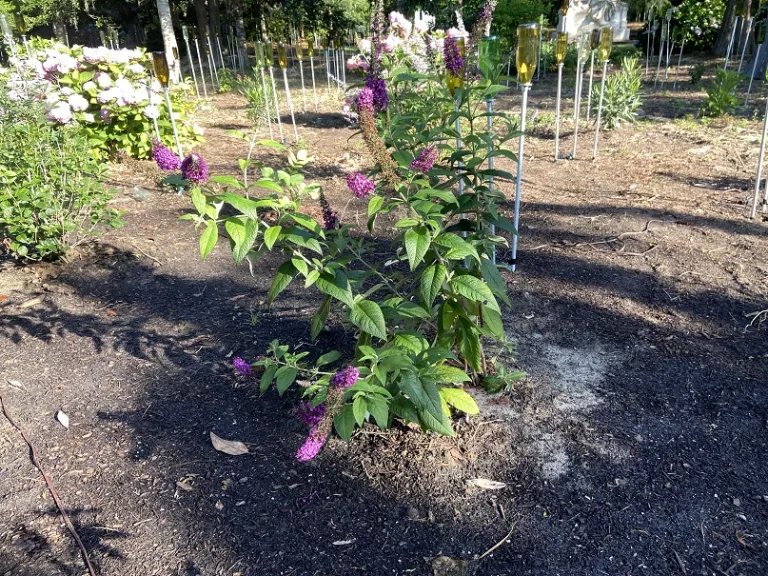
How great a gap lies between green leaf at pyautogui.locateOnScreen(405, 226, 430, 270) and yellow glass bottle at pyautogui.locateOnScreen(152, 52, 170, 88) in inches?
147

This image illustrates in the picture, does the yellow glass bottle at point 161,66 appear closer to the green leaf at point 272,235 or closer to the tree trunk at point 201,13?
the green leaf at point 272,235

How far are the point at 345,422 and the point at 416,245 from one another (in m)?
0.62

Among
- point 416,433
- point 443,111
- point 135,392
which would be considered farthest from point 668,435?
point 135,392

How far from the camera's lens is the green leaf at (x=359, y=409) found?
171cm

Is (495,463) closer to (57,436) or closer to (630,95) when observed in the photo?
(57,436)

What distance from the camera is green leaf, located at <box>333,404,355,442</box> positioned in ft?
5.99

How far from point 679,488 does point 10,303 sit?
12.1 feet

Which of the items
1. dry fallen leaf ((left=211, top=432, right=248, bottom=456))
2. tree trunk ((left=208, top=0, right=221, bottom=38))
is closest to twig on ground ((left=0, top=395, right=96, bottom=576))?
dry fallen leaf ((left=211, top=432, right=248, bottom=456))

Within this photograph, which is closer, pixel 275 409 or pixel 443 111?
pixel 275 409

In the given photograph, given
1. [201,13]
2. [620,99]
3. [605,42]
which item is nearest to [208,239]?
[605,42]

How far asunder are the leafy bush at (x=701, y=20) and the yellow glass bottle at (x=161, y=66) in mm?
13066

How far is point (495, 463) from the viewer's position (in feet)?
7.20

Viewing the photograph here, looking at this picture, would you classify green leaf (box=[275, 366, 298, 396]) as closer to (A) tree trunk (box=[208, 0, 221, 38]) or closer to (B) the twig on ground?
(B) the twig on ground

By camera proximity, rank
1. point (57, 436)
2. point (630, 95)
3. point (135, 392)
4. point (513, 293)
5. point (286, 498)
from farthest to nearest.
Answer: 1. point (630, 95)
2. point (513, 293)
3. point (135, 392)
4. point (57, 436)
5. point (286, 498)
